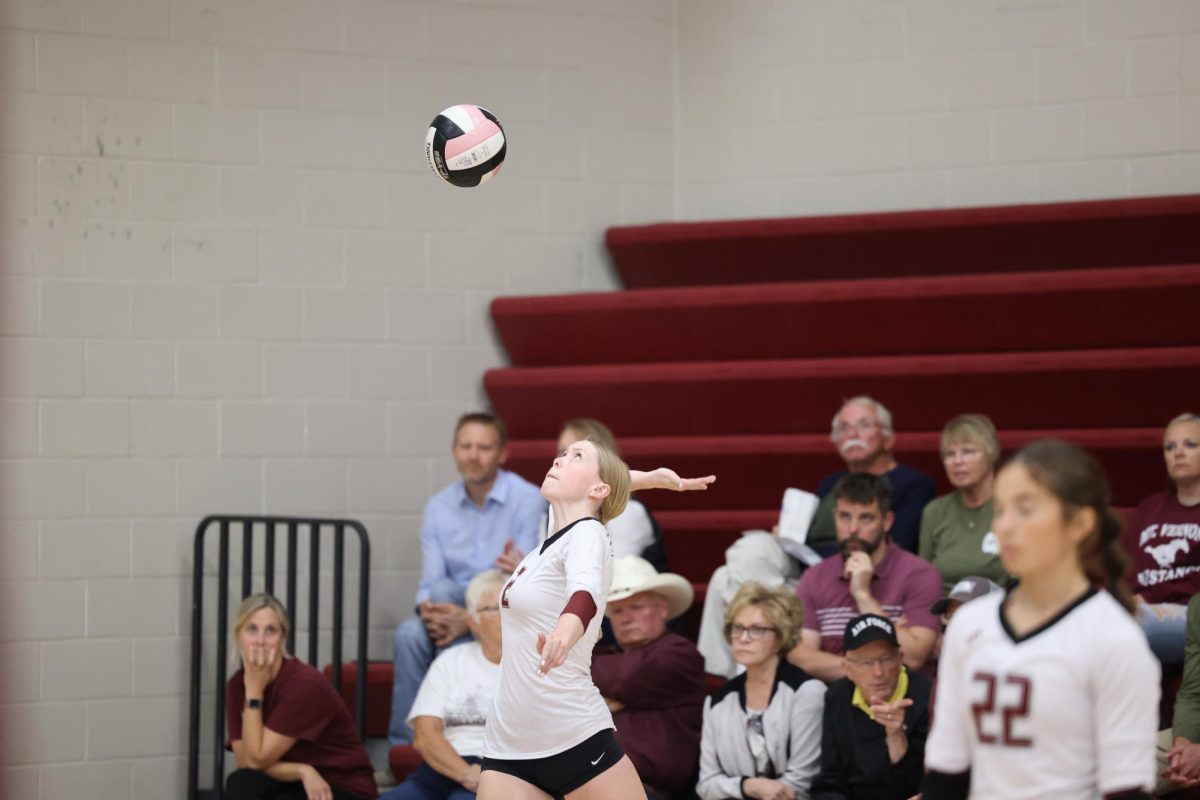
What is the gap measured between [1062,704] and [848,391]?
427cm

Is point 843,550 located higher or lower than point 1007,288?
lower

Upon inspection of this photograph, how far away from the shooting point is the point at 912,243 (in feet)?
24.6

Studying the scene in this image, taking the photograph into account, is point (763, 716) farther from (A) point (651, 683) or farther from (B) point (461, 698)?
(B) point (461, 698)

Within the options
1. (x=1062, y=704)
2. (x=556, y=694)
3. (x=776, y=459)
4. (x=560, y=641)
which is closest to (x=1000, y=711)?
(x=1062, y=704)

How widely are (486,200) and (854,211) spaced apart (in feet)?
6.03

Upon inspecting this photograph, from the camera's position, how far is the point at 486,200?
752 cm

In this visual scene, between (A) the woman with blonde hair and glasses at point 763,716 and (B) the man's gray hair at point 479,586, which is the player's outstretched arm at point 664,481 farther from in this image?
(B) the man's gray hair at point 479,586

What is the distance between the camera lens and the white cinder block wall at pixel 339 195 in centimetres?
664

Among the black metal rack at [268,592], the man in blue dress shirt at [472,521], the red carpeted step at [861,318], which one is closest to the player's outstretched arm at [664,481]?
the man in blue dress shirt at [472,521]

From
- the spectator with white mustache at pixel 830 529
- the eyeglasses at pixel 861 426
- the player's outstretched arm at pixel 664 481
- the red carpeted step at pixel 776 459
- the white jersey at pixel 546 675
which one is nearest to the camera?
the white jersey at pixel 546 675

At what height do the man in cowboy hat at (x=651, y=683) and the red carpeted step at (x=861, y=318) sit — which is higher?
the red carpeted step at (x=861, y=318)

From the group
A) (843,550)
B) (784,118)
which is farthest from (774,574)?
(784,118)

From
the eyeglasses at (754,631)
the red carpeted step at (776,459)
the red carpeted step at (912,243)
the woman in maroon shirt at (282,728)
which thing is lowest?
the woman in maroon shirt at (282,728)

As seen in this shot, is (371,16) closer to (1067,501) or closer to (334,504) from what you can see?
(334,504)
